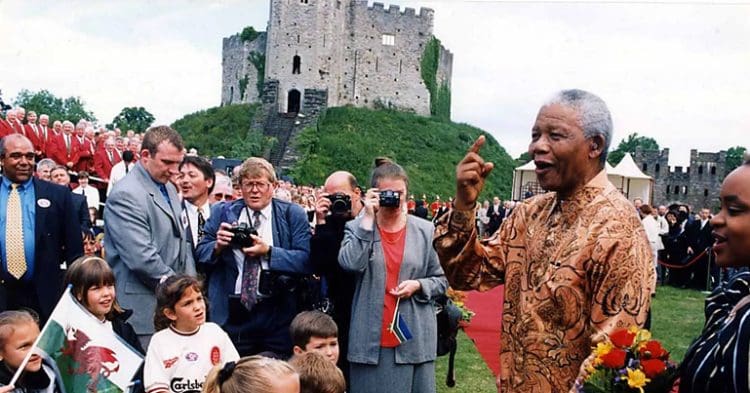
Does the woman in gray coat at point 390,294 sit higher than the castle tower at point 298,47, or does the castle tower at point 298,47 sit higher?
the castle tower at point 298,47

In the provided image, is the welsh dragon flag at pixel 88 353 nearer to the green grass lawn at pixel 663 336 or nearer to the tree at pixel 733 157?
the green grass lawn at pixel 663 336

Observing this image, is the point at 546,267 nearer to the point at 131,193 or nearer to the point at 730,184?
the point at 730,184

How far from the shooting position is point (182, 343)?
3881 mm

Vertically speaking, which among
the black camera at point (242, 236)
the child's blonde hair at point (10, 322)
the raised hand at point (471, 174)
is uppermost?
the raised hand at point (471, 174)

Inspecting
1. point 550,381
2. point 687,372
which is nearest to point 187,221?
point 550,381

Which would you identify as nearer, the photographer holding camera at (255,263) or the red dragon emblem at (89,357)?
Result: the red dragon emblem at (89,357)

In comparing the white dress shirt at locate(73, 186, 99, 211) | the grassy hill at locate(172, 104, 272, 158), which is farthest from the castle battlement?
the white dress shirt at locate(73, 186, 99, 211)

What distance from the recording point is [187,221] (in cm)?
534

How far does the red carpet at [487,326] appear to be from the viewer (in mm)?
8115

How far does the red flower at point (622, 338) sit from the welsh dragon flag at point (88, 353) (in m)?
2.60

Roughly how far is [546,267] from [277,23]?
47.8 metres

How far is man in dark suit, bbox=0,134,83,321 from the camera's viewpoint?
17.6 ft

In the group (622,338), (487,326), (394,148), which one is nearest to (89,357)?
(622,338)

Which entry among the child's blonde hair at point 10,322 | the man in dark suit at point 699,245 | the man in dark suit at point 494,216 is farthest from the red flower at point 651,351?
the man in dark suit at point 494,216
